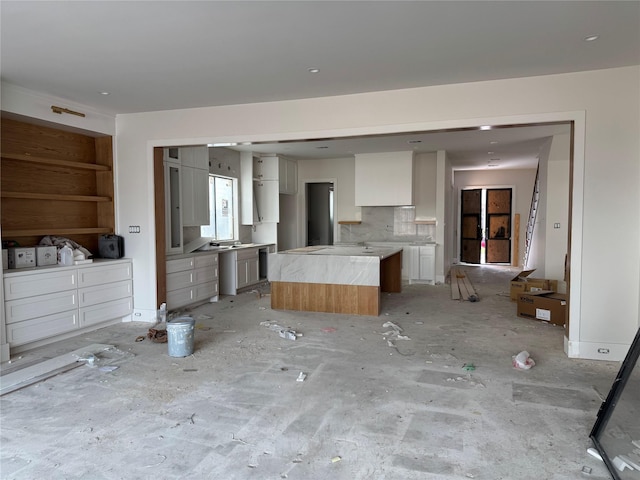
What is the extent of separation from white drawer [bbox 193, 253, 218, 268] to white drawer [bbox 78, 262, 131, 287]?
3.30 feet

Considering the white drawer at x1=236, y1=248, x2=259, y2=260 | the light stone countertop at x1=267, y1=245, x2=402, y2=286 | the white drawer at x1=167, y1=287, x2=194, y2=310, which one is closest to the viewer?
the light stone countertop at x1=267, y1=245, x2=402, y2=286

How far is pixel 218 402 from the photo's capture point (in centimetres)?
300

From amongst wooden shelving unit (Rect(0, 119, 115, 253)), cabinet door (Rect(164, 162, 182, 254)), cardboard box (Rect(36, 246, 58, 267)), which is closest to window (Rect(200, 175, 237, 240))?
cabinet door (Rect(164, 162, 182, 254))

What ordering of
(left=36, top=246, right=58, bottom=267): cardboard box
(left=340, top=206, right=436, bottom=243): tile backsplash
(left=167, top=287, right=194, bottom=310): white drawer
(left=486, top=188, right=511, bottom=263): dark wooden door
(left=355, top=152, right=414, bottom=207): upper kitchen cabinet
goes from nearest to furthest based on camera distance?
(left=36, top=246, right=58, bottom=267): cardboard box, (left=167, top=287, right=194, bottom=310): white drawer, (left=355, top=152, right=414, bottom=207): upper kitchen cabinet, (left=340, top=206, right=436, bottom=243): tile backsplash, (left=486, top=188, right=511, bottom=263): dark wooden door

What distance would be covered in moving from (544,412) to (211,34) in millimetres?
3488

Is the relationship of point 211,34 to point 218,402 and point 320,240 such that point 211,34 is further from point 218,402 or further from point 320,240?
point 320,240

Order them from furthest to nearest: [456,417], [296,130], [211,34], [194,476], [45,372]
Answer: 1. [296,130]
2. [45,372]
3. [211,34]
4. [456,417]
5. [194,476]

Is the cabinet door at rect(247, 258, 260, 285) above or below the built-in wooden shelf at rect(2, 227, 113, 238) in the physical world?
below

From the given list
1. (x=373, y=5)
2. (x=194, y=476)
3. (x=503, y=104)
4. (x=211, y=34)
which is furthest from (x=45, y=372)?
(x=503, y=104)

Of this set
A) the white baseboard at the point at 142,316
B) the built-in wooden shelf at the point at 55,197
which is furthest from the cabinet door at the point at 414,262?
the built-in wooden shelf at the point at 55,197

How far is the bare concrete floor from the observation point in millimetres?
2260

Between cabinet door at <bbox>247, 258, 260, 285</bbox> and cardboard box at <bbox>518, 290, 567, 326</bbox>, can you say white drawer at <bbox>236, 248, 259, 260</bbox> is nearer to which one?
cabinet door at <bbox>247, 258, 260, 285</bbox>

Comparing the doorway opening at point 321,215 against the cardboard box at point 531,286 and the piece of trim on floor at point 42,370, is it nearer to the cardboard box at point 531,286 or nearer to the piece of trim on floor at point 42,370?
the cardboard box at point 531,286

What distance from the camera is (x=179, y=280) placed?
577cm
